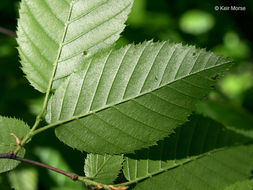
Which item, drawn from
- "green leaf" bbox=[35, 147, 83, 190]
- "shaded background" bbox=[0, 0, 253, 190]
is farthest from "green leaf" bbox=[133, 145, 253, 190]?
"green leaf" bbox=[35, 147, 83, 190]

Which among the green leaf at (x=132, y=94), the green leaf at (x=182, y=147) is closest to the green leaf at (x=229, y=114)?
the green leaf at (x=182, y=147)

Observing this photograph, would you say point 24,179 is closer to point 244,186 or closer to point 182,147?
Answer: point 182,147

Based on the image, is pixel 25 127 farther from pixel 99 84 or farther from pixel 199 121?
pixel 199 121

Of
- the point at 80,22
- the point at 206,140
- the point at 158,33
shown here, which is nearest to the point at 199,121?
the point at 206,140

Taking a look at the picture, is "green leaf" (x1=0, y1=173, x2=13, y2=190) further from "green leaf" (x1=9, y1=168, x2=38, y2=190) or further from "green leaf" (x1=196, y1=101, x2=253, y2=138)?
"green leaf" (x1=196, y1=101, x2=253, y2=138)

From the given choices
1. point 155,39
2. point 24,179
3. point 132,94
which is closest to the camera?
point 132,94

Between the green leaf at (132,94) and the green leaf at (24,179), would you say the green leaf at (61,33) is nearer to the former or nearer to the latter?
the green leaf at (132,94)

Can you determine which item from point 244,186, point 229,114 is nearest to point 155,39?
point 229,114

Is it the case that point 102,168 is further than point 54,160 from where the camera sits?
No

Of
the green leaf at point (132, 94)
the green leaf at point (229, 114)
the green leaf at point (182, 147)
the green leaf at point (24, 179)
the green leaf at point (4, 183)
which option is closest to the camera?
the green leaf at point (132, 94)
